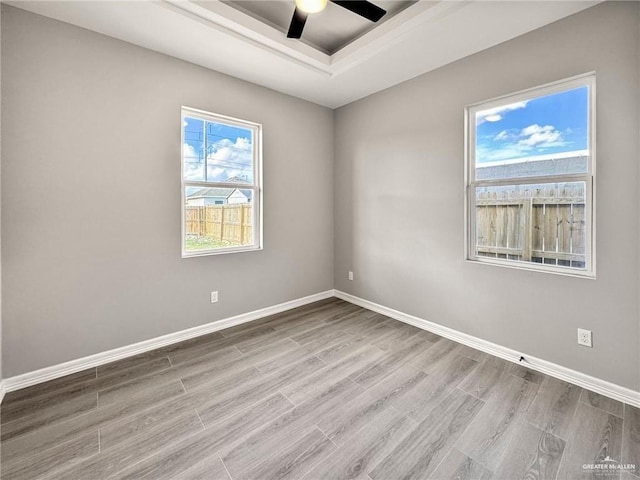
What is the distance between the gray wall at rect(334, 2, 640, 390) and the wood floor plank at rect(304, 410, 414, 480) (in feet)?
4.65

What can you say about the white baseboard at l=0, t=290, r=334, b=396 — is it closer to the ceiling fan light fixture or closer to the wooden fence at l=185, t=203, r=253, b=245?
the wooden fence at l=185, t=203, r=253, b=245

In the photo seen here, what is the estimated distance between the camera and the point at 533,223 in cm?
241

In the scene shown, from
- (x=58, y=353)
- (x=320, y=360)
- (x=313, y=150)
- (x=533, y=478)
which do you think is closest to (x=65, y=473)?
(x=58, y=353)

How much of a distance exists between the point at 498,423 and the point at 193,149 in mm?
3327

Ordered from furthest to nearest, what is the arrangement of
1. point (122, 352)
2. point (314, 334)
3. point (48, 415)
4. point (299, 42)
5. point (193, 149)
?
point (314, 334), point (193, 149), point (299, 42), point (122, 352), point (48, 415)

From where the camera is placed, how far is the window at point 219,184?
113 inches

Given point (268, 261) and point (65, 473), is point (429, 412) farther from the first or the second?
point (268, 261)

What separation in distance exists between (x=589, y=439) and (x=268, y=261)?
2.98 metres

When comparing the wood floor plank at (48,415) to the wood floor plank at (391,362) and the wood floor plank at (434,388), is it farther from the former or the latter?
the wood floor plank at (434,388)

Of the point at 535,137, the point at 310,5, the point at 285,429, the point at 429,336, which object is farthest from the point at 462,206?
the point at 285,429

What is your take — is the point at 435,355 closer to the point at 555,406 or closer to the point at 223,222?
the point at 555,406

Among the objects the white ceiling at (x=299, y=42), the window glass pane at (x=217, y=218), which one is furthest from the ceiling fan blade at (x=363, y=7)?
the window glass pane at (x=217, y=218)

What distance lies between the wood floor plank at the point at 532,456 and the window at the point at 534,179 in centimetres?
122

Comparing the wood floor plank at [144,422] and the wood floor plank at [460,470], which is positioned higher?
the wood floor plank at [144,422]
